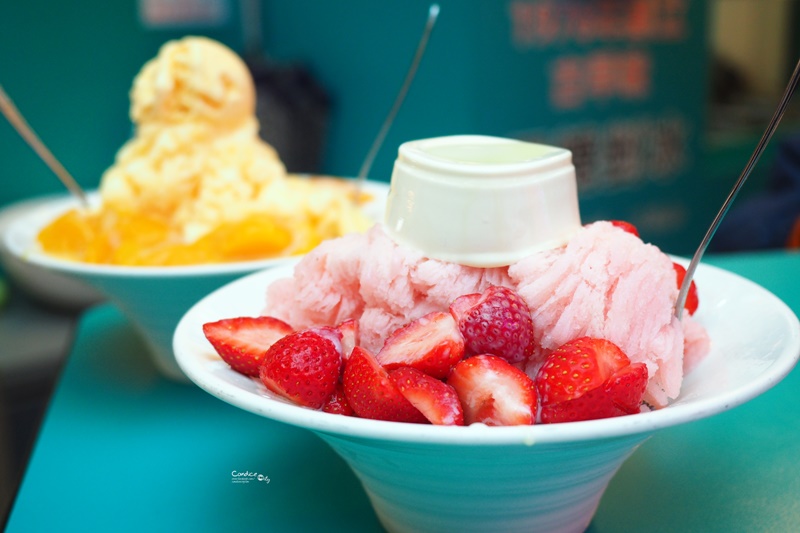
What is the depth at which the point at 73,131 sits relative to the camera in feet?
9.57

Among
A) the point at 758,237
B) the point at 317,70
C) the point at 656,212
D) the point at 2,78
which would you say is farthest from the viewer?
the point at 656,212

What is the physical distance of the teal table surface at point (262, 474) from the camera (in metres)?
0.80

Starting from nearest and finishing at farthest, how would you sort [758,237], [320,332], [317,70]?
[320,332] < [758,237] < [317,70]

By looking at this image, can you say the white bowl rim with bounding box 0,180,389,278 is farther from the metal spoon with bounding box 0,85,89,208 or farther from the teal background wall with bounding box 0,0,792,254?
the teal background wall with bounding box 0,0,792,254

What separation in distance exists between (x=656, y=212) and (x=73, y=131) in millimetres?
2541

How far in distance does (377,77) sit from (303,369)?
2.38m

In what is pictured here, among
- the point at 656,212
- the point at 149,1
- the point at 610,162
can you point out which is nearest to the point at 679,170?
the point at 656,212

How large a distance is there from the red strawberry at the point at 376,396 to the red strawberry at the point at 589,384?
11cm

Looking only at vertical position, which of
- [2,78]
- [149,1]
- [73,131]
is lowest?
[73,131]

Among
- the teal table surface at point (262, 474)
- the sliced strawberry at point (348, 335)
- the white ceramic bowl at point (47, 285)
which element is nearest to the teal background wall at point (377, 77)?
the white ceramic bowl at point (47, 285)

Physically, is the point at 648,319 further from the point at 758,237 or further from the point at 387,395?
the point at 758,237

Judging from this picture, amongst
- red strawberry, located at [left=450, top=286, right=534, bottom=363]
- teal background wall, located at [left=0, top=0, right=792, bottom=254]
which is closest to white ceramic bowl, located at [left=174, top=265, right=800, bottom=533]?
red strawberry, located at [left=450, top=286, right=534, bottom=363]

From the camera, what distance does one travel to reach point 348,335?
79 cm

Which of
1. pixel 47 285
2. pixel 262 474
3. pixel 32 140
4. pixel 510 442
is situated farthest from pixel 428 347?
pixel 47 285
